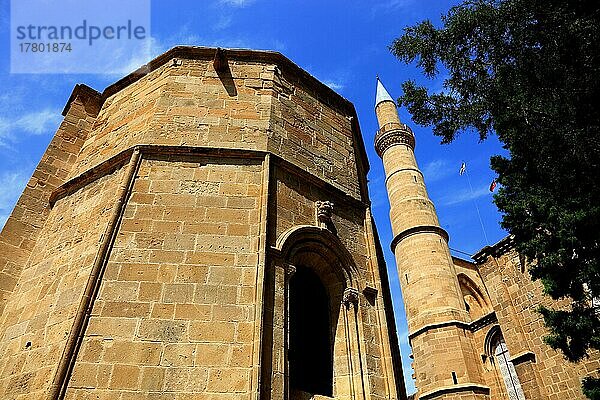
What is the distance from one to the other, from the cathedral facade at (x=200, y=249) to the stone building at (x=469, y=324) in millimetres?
6856

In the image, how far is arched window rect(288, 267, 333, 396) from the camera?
4410mm

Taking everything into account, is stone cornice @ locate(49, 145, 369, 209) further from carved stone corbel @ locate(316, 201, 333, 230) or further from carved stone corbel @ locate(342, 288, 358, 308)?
carved stone corbel @ locate(342, 288, 358, 308)

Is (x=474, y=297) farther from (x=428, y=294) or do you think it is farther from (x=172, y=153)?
(x=172, y=153)

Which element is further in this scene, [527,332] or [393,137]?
[393,137]

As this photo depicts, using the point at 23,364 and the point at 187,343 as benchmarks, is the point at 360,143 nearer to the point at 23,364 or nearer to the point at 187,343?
the point at 187,343

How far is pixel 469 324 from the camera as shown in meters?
13.6

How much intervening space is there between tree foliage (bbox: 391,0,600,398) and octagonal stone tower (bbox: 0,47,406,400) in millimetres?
3201

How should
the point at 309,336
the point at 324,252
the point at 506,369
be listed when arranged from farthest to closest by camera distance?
1. the point at 506,369
2. the point at 324,252
3. the point at 309,336

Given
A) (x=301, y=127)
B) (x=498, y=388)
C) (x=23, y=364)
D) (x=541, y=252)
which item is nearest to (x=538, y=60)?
(x=541, y=252)

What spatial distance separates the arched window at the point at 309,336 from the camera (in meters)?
4.41

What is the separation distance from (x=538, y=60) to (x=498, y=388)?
32.9 feet

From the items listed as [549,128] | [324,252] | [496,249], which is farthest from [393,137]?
[324,252]

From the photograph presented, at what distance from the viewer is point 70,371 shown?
3.46 meters

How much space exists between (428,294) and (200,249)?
1120 centimetres
